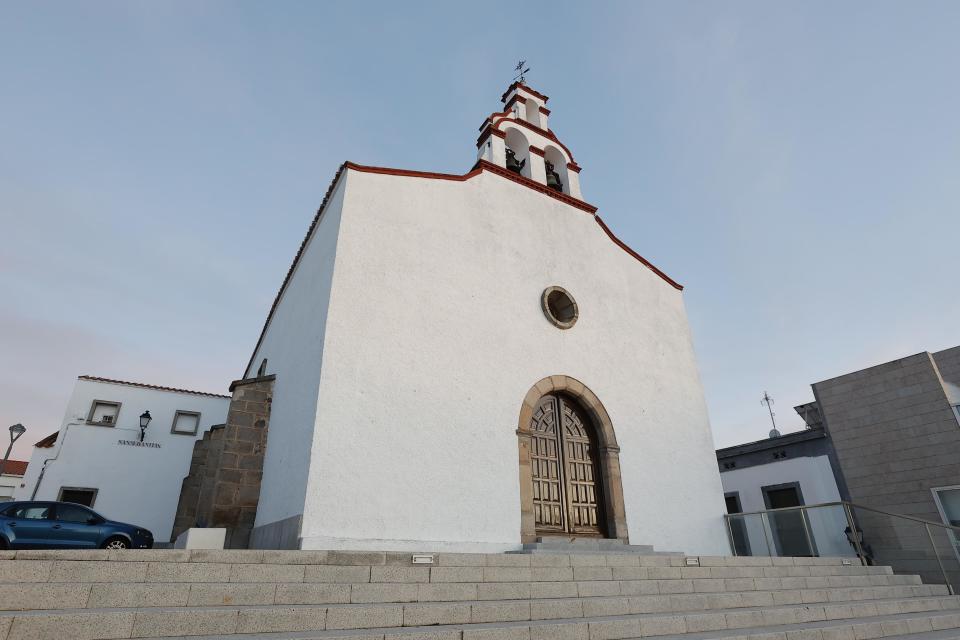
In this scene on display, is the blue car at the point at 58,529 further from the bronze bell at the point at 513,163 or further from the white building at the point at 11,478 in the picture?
the white building at the point at 11,478

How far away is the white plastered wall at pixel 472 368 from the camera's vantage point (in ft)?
21.9

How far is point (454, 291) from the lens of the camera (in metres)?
8.47

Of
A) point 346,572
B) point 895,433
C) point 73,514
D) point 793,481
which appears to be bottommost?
point 346,572

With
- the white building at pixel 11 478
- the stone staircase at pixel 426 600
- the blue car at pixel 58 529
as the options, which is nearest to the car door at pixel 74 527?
the blue car at pixel 58 529

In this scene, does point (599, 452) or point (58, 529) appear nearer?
point (58, 529)

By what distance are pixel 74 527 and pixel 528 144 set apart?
10974 mm

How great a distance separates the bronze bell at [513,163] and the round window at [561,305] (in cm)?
322

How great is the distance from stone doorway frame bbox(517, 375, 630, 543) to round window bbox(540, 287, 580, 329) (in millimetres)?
1173

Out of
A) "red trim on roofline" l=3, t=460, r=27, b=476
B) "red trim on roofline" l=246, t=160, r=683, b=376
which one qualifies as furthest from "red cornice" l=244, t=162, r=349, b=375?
"red trim on roofline" l=3, t=460, r=27, b=476

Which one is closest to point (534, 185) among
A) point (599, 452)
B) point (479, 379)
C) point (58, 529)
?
point (479, 379)

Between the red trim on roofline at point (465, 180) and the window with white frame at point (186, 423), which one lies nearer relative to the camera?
the red trim on roofline at point (465, 180)

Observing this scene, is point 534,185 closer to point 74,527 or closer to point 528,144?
point 528,144

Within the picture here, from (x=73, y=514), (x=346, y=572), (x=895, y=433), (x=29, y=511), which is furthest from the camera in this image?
(x=895, y=433)

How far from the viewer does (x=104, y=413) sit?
611 inches
